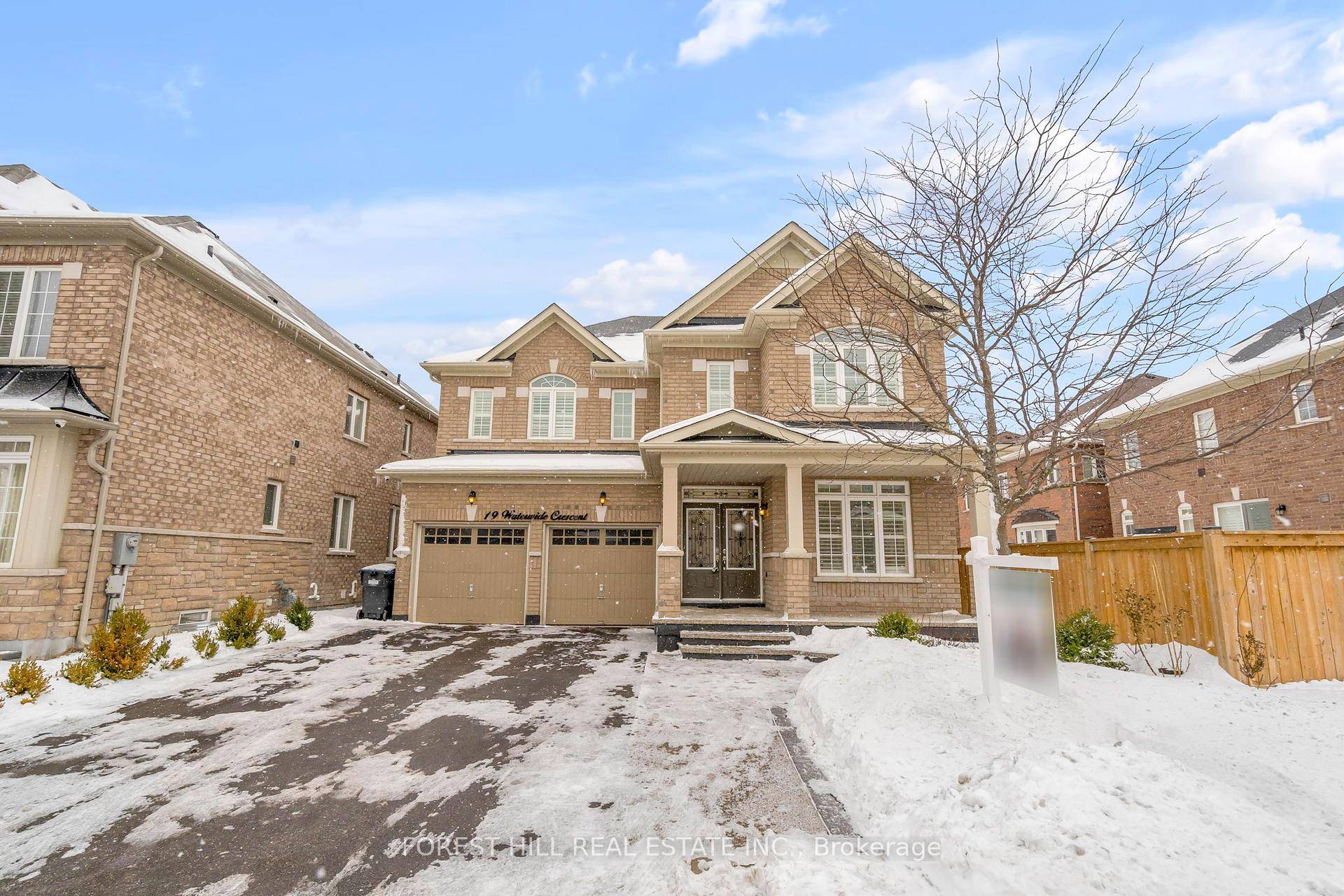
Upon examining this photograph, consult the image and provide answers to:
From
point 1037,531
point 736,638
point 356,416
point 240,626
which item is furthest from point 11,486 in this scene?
point 1037,531

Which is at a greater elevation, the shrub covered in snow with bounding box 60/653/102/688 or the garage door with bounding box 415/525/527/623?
the garage door with bounding box 415/525/527/623

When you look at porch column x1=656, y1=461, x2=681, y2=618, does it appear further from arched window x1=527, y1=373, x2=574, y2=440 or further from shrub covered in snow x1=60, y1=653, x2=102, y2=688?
shrub covered in snow x1=60, y1=653, x2=102, y2=688

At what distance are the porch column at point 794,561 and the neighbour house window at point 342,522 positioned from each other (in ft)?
38.7

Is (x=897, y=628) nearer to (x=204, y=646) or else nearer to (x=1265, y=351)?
(x=204, y=646)

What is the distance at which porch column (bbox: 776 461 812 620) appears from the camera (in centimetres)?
1065

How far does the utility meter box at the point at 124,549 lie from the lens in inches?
368

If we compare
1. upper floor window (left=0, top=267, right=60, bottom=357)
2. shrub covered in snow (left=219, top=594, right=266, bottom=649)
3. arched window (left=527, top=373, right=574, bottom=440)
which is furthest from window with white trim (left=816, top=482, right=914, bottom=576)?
upper floor window (left=0, top=267, right=60, bottom=357)

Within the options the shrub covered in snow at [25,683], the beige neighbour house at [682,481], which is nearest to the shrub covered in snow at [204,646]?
the shrub covered in snow at [25,683]

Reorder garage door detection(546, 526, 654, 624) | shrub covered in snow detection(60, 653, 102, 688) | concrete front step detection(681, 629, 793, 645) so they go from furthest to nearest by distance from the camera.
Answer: garage door detection(546, 526, 654, 624) → concrete front step detection(681, 629, 793, 645) → shrub covered in snow detection(60, 653, 102, 688)

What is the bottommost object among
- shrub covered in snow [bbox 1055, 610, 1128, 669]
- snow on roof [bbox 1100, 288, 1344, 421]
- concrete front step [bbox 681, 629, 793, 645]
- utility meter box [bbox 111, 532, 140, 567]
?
concrete front step [bbox 681, 629, 793, 645]

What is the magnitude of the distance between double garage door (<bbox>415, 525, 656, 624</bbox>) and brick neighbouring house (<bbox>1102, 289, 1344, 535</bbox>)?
34.7ft

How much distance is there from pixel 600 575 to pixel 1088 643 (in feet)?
31.6

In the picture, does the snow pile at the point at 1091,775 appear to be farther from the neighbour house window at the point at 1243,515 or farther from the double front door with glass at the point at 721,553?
the neighbour house window at the point at 1243,515

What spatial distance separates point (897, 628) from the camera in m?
9.40
